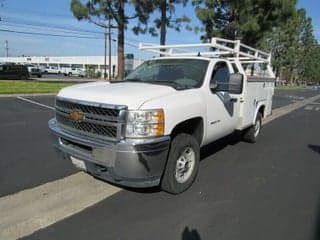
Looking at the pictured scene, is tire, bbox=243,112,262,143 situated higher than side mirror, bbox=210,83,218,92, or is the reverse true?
side mirror, bbox=210,83,218,92

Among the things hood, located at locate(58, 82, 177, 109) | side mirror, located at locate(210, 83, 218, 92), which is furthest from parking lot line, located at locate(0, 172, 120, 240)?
side mirror, located at locate(210, 83, 218, 92)

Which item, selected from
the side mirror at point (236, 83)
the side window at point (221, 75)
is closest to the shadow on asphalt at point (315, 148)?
the side window at point (221, 75)

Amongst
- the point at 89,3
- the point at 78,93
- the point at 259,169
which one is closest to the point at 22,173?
the point at 78,93

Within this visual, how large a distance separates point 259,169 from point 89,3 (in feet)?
67.3

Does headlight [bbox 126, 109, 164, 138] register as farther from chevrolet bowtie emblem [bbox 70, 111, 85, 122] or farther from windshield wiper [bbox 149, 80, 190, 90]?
windshield wiper [bbox 149, 80, 190, 90]

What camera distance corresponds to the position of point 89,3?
23281 mm

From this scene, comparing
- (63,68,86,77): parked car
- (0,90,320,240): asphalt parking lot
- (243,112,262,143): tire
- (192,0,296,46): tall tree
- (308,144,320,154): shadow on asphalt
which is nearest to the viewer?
(0,90,320,240): asphalt parking lot

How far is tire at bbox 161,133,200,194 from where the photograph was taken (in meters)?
4.39

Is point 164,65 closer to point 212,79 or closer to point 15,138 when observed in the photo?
point 212,79

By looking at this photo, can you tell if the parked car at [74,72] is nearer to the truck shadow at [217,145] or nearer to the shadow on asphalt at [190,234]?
the truck shadow at [217,145]

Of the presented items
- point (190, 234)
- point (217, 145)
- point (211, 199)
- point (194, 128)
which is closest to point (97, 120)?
point (194, 128)

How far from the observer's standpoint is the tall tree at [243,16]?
18.1 meters

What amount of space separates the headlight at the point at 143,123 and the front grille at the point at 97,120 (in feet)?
0.30

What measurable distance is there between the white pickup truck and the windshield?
2 cm
